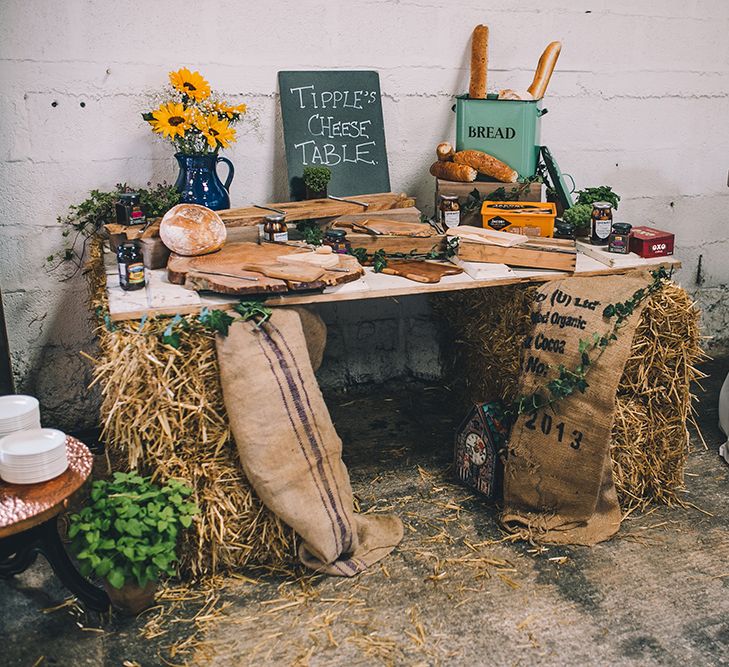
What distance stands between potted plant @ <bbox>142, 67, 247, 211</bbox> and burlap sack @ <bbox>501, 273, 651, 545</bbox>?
1275 mm

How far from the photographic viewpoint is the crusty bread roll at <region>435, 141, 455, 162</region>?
132 inches

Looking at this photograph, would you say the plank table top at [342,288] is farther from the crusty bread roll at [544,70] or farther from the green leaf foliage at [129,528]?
the crusty bread roll at [544,70]

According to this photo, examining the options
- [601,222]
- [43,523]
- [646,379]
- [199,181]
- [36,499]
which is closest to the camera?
[36,499]

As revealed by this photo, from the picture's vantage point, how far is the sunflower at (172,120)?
9.47ft

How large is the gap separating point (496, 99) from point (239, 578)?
2062 mm

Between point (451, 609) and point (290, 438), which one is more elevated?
point (290, 438)

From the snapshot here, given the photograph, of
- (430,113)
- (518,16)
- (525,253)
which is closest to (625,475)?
(525,253)

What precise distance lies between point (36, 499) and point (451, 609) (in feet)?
4.04

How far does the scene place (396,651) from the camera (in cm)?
229

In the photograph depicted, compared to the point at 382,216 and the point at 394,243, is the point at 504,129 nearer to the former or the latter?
the point at 382,216

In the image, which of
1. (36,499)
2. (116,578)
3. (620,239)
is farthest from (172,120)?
(620,239)

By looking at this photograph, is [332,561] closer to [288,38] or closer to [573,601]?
[573,601]

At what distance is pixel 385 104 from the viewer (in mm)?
3545

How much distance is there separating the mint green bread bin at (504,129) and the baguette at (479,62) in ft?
0.23
